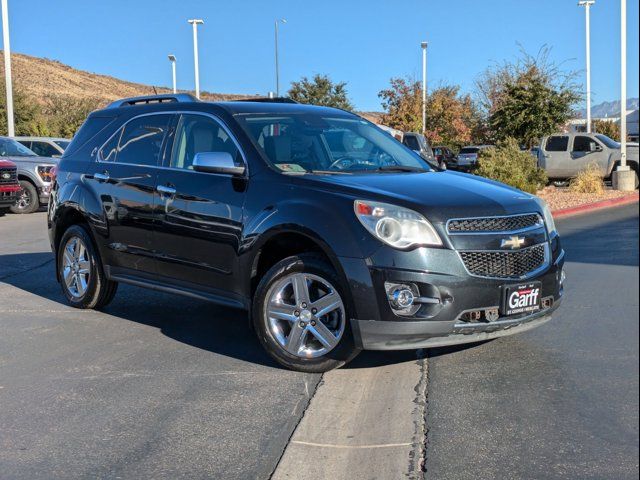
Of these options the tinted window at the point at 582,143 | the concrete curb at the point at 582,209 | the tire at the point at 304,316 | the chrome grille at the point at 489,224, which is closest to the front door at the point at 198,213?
the tire at the point at 304,316

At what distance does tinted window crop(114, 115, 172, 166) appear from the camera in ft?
20.8

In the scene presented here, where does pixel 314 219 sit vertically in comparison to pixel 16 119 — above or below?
below

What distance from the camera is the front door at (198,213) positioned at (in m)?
5.49

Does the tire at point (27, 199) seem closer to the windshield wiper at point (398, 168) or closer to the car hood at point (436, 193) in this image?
the windshield wiper at point (398, 168)

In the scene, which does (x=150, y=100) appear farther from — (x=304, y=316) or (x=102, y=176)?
(x=304, y=316)

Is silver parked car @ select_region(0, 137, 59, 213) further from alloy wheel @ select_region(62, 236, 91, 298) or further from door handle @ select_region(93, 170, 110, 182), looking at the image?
door handle @ select_region(93, 170, 110, 182)

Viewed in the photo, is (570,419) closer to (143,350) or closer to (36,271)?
(143,350)

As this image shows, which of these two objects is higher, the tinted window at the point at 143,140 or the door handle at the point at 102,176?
the tinted window at the point at 143,140

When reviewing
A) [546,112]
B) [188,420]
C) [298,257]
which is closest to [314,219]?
[298,257]

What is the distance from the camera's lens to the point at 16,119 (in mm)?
37688

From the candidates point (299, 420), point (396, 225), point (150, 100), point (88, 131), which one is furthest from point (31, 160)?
point (299, 420)

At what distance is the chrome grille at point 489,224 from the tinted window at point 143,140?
2.79m

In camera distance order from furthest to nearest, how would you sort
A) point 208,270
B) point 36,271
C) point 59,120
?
point 59,120 < point 36,271 < point 208,270

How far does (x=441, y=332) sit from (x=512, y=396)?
1.94ft
